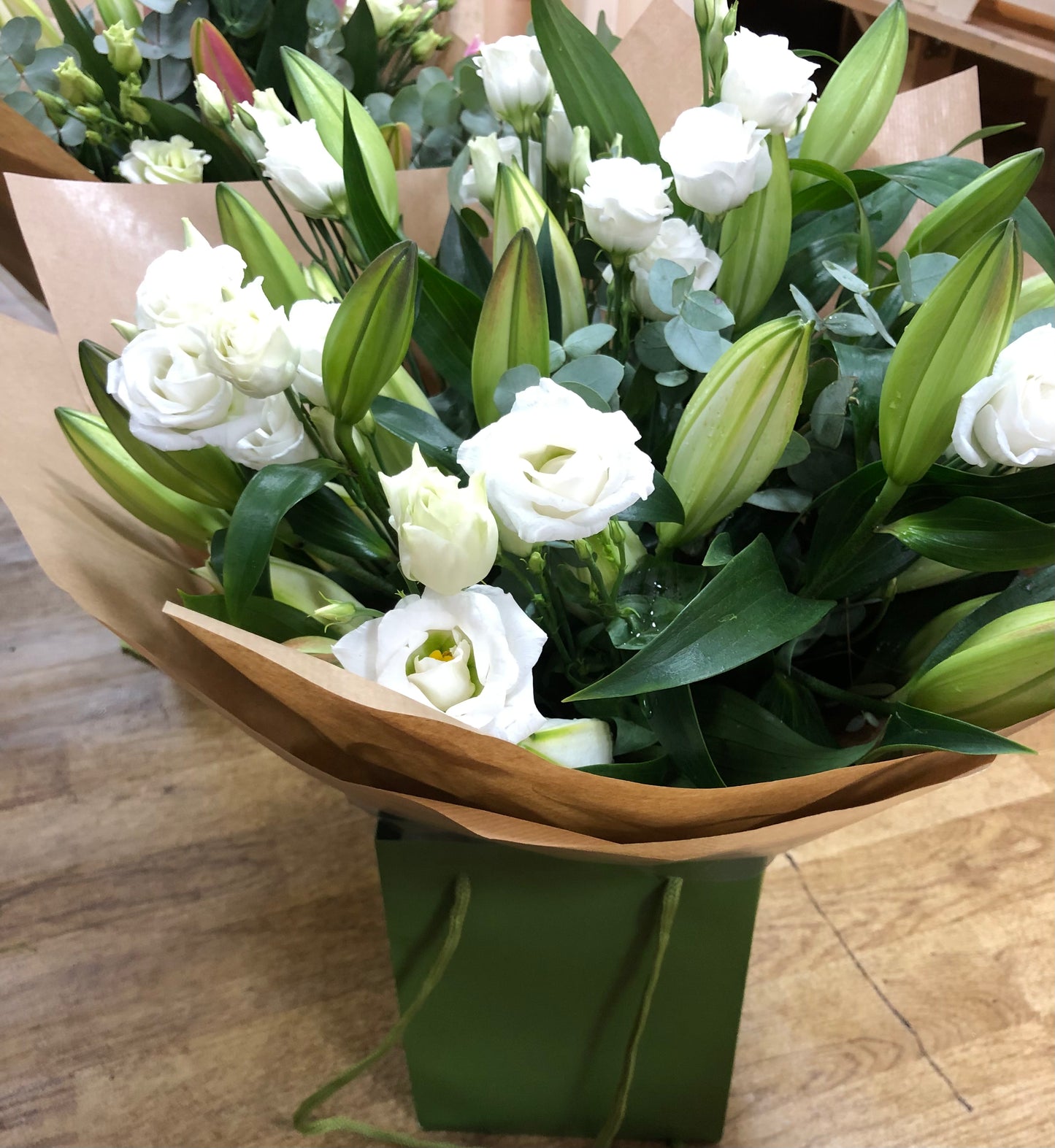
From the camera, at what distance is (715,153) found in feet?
0.84

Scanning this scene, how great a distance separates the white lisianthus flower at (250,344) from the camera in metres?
0.21

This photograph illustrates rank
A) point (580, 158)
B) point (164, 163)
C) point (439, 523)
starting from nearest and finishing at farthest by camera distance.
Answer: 1. point (439, 523)
2. point (580, 158)
3. point (164, 163)

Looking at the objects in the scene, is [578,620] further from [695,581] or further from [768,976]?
[768,976]

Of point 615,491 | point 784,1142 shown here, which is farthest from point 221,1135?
point 615,491

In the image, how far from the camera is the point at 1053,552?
0.85 ft

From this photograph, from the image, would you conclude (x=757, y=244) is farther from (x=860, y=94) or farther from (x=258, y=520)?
(x=258, y=520)

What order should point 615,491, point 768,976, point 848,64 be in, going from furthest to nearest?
point 768,976, point 848,64, point 615,491

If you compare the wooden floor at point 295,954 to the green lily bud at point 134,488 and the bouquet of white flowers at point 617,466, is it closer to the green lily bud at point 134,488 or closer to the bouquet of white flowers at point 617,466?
the bouquet of white flowers at point 617,466

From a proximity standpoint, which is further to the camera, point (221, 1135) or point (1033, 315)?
point (221, 1135)

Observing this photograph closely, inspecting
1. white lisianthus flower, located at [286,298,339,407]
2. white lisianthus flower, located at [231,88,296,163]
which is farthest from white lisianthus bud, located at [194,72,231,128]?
white lisianthus flower, located at [286,298,339,407]

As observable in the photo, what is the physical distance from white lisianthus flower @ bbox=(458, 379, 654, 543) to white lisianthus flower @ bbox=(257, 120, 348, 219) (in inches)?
4.8

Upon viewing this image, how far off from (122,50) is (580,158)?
26 cm

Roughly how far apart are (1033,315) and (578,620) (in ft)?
0.53

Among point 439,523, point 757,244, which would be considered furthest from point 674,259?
point 439,523
